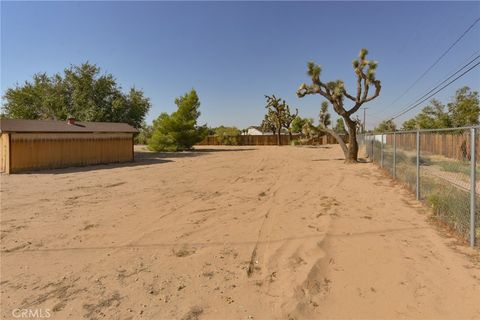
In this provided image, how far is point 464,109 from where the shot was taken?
29875mm

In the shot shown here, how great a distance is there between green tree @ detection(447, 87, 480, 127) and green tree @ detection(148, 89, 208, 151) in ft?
87.8

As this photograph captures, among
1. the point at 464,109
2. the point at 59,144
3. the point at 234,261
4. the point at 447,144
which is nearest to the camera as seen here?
the point at 234,261

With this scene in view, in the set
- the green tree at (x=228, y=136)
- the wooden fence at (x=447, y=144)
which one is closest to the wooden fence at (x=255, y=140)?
the green tree at (x=228, y=136)

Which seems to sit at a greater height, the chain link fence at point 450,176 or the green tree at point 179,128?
the green tree at point 179,128

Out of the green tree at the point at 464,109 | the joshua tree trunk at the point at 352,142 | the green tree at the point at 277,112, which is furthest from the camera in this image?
the green tree at the point at 277,112

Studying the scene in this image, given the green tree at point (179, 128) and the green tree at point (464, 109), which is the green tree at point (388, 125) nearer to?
the green tree at point (464, 109)

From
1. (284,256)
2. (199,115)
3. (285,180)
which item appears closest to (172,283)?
(284,256)

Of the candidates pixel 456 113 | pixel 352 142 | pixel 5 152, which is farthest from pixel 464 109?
pixel 5 152

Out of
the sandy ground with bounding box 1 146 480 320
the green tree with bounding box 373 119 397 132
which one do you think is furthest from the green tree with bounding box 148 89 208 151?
the green tree with bounding box 373 119 397 132

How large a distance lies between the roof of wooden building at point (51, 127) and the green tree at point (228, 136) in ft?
111

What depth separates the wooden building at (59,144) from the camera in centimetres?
1522

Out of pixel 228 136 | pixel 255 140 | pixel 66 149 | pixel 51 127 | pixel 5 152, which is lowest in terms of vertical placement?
pixel 5 152

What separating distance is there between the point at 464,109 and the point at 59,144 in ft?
113

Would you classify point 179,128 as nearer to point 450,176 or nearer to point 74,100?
point 74,100
